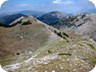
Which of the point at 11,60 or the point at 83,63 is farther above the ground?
the point at 83,63

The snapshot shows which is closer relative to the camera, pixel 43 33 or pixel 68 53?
pixel 68 53

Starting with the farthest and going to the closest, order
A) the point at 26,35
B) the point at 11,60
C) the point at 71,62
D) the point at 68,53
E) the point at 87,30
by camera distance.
A: the point at 87,30, the point at 26,35, the point at 11,60, the point at 68,53, the point at 71,62

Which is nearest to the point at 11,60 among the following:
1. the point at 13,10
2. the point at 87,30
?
the point at 13,10

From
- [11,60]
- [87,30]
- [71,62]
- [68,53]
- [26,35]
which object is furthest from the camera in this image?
[87,30]

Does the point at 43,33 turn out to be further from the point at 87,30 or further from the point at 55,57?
the point at 87,30

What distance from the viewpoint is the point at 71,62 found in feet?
67.9

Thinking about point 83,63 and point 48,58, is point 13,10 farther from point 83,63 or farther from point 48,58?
point 83,63

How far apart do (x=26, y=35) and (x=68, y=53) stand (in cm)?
1962

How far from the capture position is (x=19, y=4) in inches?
888

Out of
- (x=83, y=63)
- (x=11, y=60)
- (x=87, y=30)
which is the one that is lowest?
(x=87, y=30)

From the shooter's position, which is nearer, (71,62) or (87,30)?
(71,62)

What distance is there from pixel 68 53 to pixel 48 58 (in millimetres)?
1684

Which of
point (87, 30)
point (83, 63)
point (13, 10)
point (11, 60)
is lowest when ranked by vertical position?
point (87, 30)

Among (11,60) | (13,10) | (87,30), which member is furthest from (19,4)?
(87,30)
